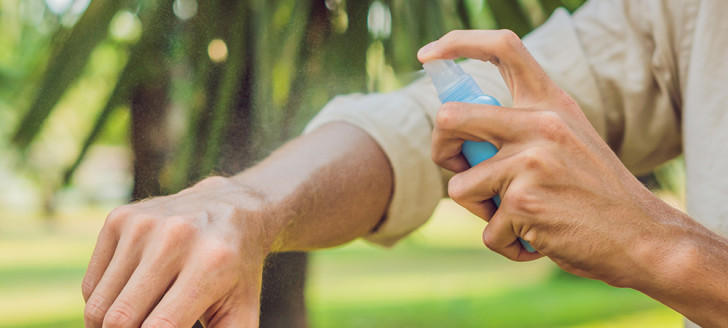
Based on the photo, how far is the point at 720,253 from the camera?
37cm

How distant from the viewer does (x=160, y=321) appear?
1.06 ft

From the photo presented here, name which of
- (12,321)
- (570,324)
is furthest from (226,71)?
(570,324)

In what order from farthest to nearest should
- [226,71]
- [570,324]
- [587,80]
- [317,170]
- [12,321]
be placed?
[570,324]
[12,321]
[226,71]
[587,80]
[317,170]

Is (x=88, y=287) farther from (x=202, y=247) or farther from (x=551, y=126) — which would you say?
(x=551, y=126)

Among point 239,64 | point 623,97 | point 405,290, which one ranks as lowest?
point 405,290

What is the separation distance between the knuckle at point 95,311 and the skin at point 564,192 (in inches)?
7.9

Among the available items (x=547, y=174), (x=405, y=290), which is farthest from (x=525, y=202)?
(x=405, y=290)

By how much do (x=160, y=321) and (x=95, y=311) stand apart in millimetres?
40

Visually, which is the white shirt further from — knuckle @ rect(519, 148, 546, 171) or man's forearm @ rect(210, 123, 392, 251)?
knuckle @ rect(519, 148, 546, 171)

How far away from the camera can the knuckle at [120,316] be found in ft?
1.05

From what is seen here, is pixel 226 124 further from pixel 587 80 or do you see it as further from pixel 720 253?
pixel 720 253

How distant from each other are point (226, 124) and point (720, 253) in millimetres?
544

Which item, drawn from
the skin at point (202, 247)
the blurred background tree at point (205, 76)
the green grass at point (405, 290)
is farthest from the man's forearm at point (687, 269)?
the green grass at point (405, 290)

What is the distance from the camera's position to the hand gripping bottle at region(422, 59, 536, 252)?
1.19 ft
